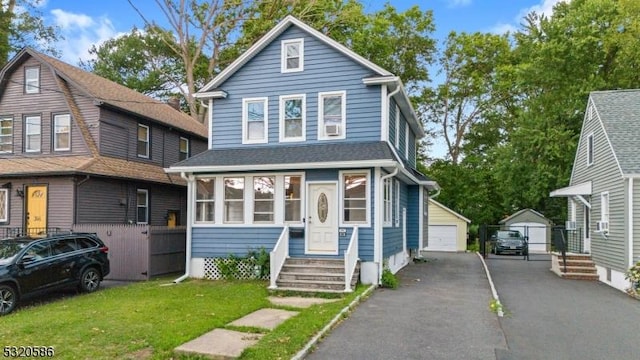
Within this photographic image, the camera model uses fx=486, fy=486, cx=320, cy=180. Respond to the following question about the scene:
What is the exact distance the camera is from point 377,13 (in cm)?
3297

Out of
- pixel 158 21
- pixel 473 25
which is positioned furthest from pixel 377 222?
pixel 473 25

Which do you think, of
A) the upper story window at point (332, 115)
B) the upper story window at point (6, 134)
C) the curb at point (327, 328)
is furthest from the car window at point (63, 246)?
the upper story window at point (6, 134)

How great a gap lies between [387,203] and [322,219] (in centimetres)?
206

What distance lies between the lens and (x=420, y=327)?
27.9 ft

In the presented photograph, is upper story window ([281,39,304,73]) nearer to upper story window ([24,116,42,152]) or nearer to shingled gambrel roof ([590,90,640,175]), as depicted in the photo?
shingled gambrel roof ([590,90,640,175])

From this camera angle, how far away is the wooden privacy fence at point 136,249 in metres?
15.1

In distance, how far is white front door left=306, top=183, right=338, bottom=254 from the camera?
43.9 feet

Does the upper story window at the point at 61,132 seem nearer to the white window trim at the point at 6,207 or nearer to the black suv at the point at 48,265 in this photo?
the white window trim at the point at 6,207

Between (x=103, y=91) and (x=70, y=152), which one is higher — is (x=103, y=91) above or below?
above

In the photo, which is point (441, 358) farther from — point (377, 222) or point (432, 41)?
point (432, 41)

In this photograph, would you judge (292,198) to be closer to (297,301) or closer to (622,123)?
(297,301)

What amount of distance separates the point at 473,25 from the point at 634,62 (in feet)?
41.1

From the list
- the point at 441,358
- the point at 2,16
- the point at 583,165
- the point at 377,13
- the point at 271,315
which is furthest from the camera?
the point at 377,13

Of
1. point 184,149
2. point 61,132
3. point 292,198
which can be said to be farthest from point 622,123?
point 61,132
